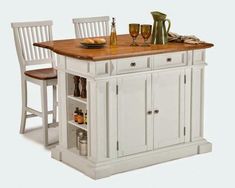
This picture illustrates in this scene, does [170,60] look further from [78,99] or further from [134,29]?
[78,99]

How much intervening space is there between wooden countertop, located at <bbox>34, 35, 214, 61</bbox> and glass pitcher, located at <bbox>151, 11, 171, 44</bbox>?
0.09m

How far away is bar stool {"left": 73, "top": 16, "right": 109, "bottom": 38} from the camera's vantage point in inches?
336

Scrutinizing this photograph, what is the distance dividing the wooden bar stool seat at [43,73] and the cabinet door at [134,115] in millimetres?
1156

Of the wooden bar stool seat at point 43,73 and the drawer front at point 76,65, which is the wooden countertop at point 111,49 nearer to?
the drawer front at point 76,65

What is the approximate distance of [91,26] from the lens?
862 cm

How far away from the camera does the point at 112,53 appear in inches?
262

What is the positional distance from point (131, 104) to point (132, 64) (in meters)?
0.39

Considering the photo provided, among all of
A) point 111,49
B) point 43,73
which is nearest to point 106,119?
point 111,49

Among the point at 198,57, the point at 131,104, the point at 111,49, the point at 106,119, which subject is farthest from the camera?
the point at 198,57

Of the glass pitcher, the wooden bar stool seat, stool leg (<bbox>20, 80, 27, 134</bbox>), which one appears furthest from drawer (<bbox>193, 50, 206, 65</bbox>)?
stool leg (<bbox>20, 80, 27, 134</bbox>)

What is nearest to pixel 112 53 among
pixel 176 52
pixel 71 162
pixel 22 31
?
pixel 176 52

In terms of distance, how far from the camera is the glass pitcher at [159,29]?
7.26m

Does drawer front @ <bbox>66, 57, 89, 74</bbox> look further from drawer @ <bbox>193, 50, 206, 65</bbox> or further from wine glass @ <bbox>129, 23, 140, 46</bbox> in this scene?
drawer @ <bbox>193, 50, 206, 65</bbox>

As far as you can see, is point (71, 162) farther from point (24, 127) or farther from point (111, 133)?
point (24, 127)
